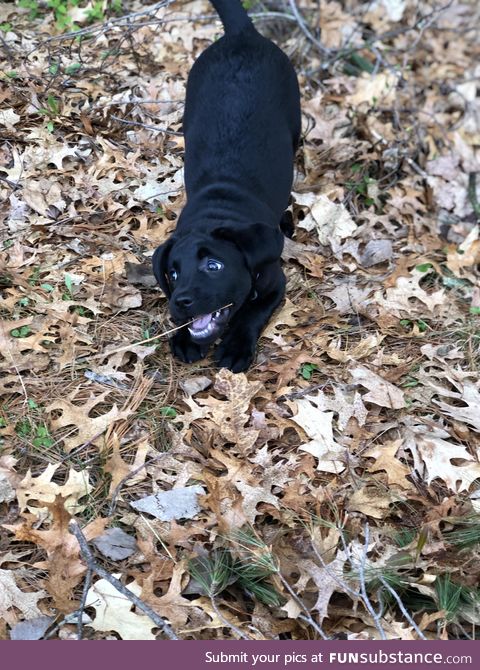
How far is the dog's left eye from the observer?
3275 millimetres

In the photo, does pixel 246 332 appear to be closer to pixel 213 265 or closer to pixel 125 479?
pixel 213 265

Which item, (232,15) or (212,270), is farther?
(232,15)

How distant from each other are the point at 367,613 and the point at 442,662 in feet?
1.00

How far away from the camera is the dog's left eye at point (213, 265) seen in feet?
10.7

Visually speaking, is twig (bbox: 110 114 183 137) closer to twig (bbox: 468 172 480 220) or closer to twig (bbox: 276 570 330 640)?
twig (bbox: 468 172 480 220)

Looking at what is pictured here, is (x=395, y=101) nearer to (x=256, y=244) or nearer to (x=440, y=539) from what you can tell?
(x=256, y=244)

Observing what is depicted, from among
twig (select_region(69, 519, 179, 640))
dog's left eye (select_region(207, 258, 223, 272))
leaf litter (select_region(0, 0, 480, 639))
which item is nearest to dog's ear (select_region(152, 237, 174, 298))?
dog's left eye (select_region(207, 258, 223, 272))

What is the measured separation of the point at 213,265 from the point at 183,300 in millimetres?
264

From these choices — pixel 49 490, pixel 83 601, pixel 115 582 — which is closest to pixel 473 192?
pixel 49 490

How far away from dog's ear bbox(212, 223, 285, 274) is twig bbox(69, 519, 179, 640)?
1.58 m

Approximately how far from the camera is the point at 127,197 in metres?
4.55

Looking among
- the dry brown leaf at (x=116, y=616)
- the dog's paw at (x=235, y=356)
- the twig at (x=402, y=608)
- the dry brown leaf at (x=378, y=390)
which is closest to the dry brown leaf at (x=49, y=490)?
the dry brown leaf at (x=116, y=616)

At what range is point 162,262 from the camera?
3387mm

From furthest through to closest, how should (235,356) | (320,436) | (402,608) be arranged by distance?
(235,356), (320,436), (402,608)
